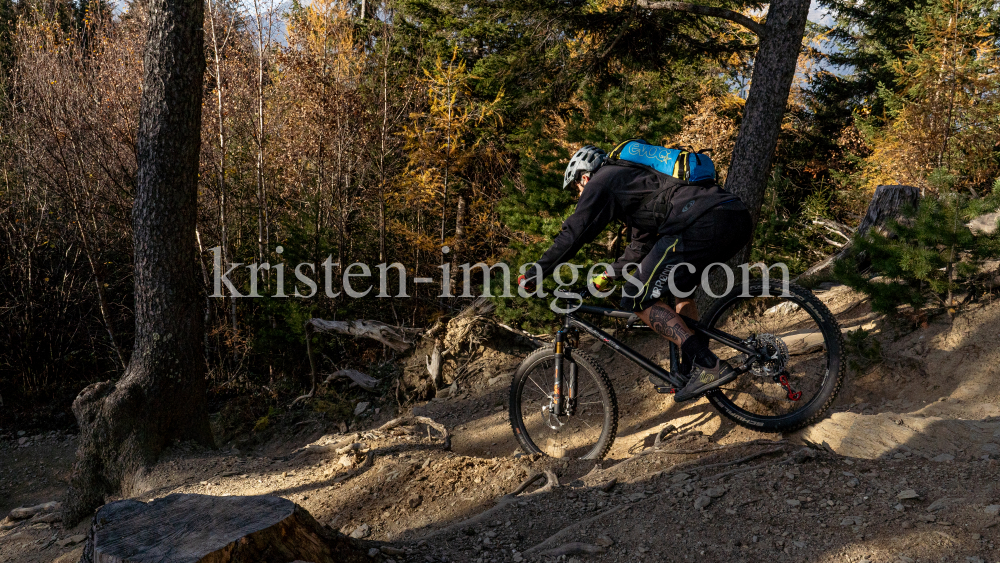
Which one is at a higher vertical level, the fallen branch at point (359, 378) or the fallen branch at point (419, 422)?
the fallen branch at point (419, 422)

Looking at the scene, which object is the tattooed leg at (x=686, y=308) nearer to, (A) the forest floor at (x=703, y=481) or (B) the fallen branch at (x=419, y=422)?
(A) the forest floor at (x=703, y=481)

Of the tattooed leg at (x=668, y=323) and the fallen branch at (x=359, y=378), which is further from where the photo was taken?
the fallen branch at (x=359, y=378)

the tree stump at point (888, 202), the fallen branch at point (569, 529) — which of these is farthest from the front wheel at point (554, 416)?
the tree stump at point (888, 202)

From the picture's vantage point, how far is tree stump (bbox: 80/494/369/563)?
7.45ft

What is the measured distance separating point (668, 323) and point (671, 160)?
1.10m

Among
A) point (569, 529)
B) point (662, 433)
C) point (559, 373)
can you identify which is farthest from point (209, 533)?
point (662, 433)

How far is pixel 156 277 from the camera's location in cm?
542

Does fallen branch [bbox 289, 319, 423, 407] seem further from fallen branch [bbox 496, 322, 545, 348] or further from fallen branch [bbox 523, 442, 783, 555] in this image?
fallen branch [bbox 523, 442, 783, 555]

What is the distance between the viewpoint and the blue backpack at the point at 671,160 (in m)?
4.01

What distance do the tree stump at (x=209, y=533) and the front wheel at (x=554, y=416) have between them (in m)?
2.21

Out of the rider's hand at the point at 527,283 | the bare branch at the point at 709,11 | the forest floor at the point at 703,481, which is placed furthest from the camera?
the bare branch at the point at 709,11

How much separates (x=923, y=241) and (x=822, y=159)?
40.2ft

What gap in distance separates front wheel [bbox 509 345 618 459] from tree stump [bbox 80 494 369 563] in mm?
2213

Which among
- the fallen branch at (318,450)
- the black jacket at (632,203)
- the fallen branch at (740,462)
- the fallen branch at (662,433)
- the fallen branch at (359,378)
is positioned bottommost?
the fallen branch at (359,378)
